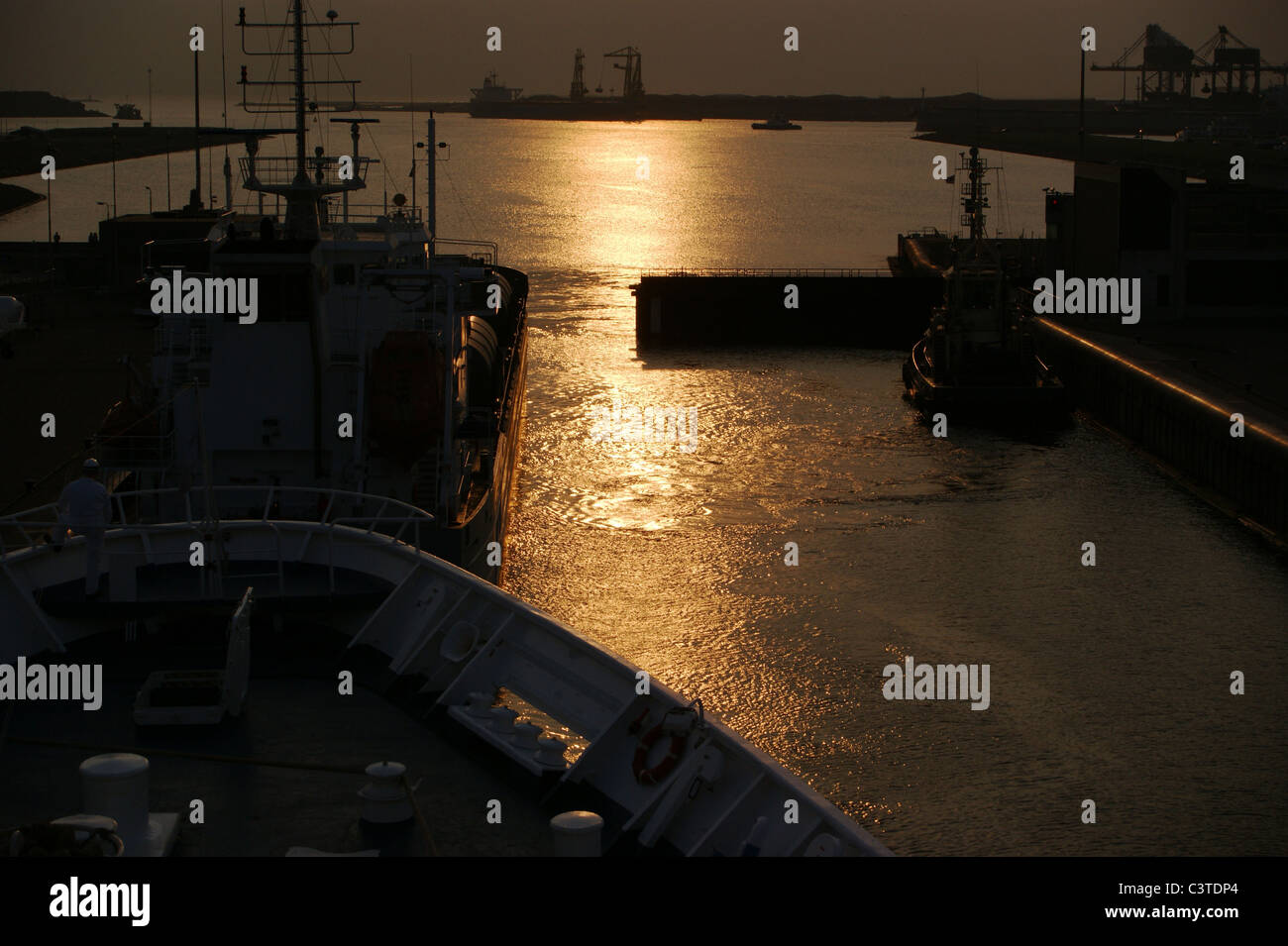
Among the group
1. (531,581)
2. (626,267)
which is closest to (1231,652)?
(531,581)

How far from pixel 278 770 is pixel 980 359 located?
37.4 metres

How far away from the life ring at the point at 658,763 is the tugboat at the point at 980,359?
3384 cm

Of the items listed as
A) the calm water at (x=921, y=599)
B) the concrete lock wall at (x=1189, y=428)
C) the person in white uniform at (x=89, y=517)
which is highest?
the person in white uniform at (x=89, y=517)

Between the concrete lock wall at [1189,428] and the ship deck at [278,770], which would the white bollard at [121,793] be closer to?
the ship deck at [278,770]

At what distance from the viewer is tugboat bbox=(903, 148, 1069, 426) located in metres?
41.2

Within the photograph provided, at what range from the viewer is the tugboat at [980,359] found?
4116 centimetres

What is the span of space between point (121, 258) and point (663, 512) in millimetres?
37548

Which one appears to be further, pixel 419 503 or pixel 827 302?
pixel 827 302

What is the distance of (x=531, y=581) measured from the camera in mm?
25359

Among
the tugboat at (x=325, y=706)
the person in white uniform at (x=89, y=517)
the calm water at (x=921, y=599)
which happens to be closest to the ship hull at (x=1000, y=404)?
the calm water at (x=921, y=599)

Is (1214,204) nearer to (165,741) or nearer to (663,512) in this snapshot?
(663,512)

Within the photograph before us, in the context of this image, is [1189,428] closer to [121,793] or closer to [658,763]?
[658,763]

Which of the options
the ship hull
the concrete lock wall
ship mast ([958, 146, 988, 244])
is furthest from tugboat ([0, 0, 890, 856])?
ship mast ([958, 146, 988, 244])

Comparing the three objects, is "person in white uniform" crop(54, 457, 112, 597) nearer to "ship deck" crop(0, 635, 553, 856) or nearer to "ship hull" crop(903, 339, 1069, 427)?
"ship deck" crop(0, 635, 553, 856)
